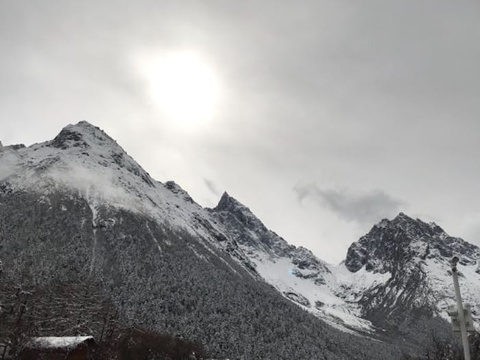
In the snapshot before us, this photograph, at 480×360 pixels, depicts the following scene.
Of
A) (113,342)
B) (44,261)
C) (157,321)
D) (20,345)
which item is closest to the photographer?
(20,345)

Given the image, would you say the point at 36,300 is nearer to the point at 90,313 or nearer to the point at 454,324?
the point at 90,313

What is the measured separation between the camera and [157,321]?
159 m

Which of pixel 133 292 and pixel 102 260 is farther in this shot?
pixel 102 260

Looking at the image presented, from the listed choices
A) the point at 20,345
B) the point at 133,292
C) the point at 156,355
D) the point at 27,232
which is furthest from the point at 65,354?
the point at 27,232

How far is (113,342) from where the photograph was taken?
287 ft

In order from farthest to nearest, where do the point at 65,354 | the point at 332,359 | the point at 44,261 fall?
the point at 332,359
the point at 44,261
the point at 65,354

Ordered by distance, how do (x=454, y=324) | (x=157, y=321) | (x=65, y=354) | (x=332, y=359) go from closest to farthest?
(x=454, y=324) → (x=65, y=354) → (x=157, y=321) → (x=332, y=359)

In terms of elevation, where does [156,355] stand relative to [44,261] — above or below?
below

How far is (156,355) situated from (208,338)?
61.7 meters

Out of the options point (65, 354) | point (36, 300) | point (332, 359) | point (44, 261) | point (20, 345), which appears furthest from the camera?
point (332, 359)

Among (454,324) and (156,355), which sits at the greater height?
(454,324)

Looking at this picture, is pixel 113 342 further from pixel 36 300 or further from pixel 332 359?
pixel 332 359

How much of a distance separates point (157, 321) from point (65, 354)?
112 m

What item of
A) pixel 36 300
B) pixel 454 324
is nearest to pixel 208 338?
pixel 36 300
